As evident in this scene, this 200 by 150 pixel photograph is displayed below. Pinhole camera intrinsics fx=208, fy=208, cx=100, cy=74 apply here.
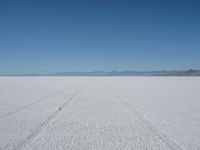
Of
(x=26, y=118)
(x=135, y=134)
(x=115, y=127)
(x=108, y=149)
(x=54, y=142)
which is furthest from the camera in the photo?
(x=26, y=118)

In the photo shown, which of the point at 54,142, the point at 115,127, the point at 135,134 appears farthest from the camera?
the point at 115,127

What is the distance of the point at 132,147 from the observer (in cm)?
348

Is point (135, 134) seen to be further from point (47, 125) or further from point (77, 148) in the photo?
point (47, 125)

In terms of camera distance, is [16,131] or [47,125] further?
[47,125]

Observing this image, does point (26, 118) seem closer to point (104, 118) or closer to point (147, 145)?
point (104, 118)

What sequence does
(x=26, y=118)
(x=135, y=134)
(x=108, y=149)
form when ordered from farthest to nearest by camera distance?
(x=26, y=118)
(x=135, y=134)
(x=108, y=149)

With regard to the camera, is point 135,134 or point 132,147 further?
point 135,134

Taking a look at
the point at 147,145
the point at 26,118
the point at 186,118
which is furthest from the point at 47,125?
the point at 186,118

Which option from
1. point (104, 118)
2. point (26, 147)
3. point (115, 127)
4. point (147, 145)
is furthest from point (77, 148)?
point (104, 118)

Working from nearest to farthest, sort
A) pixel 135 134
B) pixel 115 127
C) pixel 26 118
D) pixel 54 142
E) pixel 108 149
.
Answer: pixel 108 149 → pixel 54 142 → pixel 135 134 → pixel 115 127 → pixel 26 118

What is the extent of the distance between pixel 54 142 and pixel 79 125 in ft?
4.14

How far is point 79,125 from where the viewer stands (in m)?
4.92

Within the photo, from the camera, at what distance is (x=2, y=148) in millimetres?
3402

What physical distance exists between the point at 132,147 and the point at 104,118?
221 centimetres
